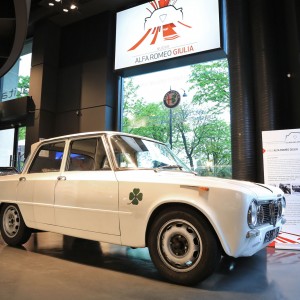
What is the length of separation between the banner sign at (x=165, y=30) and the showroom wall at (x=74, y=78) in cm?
71

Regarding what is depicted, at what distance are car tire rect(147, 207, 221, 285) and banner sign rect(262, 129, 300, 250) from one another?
8.57ft

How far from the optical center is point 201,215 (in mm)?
3047

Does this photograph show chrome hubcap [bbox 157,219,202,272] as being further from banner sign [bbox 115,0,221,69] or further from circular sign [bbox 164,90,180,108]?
circular sign [bbox 164,90,180,108]

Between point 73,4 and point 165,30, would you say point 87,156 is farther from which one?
point 73,4

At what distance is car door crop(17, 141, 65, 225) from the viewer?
423 centimetres

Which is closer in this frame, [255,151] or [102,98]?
[255,151]

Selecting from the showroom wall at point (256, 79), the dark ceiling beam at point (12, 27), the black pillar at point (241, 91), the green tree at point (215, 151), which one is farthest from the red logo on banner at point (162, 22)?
the dark ceiling beam at point (12, 27)

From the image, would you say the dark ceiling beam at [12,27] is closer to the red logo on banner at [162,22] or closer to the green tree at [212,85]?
the red logo on banner at [162,22]

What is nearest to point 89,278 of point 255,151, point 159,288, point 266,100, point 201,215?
point 159,288

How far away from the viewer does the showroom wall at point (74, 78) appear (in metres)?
9.82

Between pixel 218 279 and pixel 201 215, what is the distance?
2.39 ft

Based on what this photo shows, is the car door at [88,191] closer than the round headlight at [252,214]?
No

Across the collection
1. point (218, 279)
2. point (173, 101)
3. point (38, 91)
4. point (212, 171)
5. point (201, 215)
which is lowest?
point (218, 279)

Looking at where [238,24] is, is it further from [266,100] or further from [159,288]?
[159,288]
